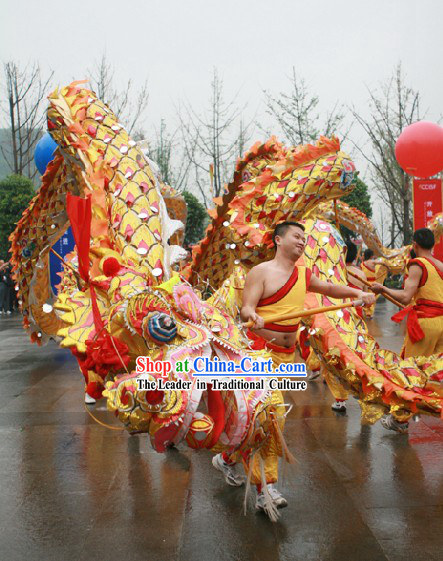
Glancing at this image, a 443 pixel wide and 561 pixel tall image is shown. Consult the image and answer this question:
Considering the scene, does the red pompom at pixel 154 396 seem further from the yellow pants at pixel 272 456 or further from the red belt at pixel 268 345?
the red belt at pixel 268 345

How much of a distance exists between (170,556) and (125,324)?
102 centimetres

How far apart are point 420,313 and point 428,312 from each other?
6 centimetres

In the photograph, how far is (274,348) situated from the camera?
11.3ft

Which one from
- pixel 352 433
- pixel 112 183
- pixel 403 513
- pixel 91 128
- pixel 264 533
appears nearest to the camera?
pixel 264 533

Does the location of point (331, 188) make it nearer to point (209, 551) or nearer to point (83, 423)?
point (209, 551)

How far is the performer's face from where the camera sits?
3.40 meters

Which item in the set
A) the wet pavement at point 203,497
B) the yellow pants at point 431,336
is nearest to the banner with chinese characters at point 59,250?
the wet pavement at point 203,497

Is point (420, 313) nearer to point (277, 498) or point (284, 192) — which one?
point (284, 192)

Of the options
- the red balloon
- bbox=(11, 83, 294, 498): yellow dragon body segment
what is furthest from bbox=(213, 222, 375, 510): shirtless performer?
the red balloon

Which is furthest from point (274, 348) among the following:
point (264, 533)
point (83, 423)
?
point (83, 423)

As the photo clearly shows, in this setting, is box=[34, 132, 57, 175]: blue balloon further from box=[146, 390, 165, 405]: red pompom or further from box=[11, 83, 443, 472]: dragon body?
box=[146, 390, 165, 405]: red pompom

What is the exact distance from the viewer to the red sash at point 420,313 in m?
4.39

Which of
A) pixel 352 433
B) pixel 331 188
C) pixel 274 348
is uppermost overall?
A: pixel 331 188

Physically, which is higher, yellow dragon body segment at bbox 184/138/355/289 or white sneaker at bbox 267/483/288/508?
yellow dragon body segment at bbox 184/138/355/289
